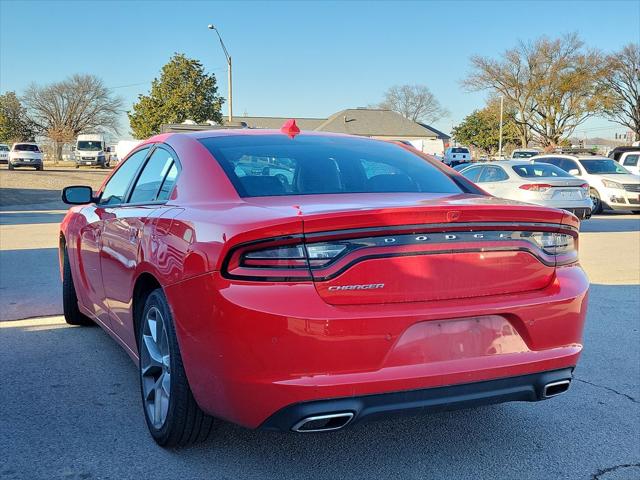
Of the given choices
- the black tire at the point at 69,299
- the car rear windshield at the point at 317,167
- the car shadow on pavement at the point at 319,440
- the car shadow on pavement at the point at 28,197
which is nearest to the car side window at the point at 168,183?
the car rear windshield at the point at 317,167

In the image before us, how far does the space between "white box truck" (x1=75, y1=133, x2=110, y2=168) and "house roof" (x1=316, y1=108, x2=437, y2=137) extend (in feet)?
91.0

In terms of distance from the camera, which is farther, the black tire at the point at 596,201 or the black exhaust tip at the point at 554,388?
the black tire at the point at 596,201

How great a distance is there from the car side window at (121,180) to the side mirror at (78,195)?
103mm

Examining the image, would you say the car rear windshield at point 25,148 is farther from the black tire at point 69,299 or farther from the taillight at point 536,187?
the black tire at point 69,299

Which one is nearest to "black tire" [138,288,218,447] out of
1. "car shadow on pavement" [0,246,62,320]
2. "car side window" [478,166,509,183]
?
"car shadow on pavement" [0,246,62,320]

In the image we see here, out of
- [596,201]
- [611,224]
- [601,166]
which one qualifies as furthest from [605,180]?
[611,224]

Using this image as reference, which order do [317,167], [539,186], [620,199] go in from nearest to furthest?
[317,167]
[539,186]
[620,199]

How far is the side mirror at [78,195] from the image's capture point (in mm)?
4656

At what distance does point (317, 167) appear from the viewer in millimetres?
3539

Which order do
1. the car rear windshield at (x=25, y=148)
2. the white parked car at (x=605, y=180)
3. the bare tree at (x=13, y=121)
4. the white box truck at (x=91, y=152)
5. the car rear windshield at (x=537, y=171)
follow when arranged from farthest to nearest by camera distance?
1. the bare tree at (x=13, y=121)
2. the white box truck at (x=91, y=152)
3. the car rear windshield at (x=25, y=148)
4. the white parked car at (x=605, y=180)
5. the car rear windshield at (x=537, y=171)

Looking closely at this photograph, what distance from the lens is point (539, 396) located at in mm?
2867

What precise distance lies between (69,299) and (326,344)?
11.5 feet

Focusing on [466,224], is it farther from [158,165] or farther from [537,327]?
[158,165]

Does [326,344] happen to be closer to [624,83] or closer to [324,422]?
[324,422]
